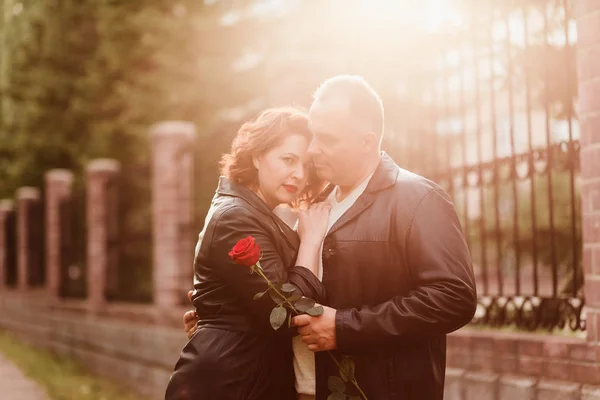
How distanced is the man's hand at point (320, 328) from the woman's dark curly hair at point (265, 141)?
662 millimetres

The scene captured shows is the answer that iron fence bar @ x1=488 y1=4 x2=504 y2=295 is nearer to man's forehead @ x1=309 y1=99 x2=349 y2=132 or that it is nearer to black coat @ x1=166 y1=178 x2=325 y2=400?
black coat @ x1=166 y1=178 x2=325 y2=400

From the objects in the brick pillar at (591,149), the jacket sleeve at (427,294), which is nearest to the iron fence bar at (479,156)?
the brick pillar at (591,149)

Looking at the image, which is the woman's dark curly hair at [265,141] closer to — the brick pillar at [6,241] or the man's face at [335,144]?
the man's face at [335,144]

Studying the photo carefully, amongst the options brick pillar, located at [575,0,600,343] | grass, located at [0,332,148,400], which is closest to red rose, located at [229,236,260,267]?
brick pillar, located at [575,0,600,343]

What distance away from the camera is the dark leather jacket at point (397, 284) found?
10.1 ft

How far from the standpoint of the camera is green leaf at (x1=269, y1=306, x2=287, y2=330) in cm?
312

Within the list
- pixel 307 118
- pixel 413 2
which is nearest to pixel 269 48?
pixel 413 2

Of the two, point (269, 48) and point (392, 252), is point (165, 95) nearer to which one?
point (269, 48)

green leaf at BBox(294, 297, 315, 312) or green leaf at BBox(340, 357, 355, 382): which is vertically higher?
green leaf at BBox(294, 297, 315, 312)

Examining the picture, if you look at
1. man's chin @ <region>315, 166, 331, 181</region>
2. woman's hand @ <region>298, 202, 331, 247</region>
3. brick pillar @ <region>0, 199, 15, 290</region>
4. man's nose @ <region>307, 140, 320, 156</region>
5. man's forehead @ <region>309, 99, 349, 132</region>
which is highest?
man's forehead @ <region>309, 99, 349, 132</region>

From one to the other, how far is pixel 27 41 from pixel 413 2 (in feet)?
48.6

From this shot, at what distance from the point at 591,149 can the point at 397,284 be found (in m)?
1.83

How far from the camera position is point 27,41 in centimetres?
2064

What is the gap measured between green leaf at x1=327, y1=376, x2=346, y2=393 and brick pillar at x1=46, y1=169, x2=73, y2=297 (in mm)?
12932
